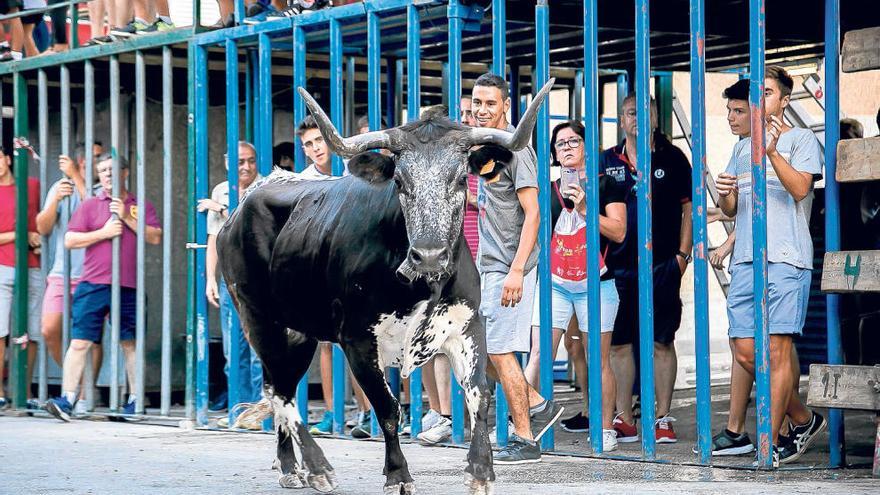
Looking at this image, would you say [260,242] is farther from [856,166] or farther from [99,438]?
[856,166]

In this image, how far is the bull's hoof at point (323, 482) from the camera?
727 cm

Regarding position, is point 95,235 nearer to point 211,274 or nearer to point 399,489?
point 211,274

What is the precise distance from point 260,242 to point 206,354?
291 cm

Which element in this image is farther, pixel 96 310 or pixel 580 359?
pixel 96 310

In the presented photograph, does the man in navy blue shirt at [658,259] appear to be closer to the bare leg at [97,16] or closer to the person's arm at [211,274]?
the person's arm at [211,274]

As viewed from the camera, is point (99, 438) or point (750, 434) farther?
point (99, 438)

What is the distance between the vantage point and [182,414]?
38.8 ft

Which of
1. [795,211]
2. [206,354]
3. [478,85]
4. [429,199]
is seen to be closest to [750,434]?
[795,211]

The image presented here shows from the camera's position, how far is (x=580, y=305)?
9.40 metres

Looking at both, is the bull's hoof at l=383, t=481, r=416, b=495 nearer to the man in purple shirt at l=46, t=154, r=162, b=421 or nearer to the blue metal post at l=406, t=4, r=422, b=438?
the blue metal post at l=406, t=4, r=422, b=438

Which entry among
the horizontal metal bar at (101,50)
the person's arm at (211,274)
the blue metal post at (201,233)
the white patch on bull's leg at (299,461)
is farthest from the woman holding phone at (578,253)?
the horizontal metal bar at (101,50)

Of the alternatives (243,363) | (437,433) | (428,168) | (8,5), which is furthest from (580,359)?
(8,5)

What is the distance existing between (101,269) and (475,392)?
563cm

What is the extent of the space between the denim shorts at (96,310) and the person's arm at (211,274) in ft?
3.66
